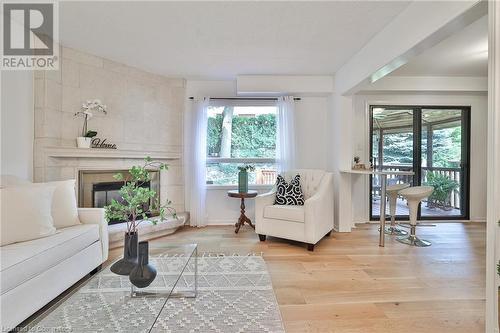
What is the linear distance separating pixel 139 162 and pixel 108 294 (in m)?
2.53

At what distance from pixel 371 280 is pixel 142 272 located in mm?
1916

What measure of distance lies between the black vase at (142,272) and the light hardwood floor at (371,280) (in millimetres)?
929

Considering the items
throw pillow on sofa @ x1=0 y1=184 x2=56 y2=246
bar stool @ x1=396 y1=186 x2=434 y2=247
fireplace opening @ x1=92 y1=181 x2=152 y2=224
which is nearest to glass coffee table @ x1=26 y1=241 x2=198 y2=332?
throw pillow on sofa @ x1=0 y1=184 x2=56 y2=246

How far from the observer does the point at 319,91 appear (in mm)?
3941

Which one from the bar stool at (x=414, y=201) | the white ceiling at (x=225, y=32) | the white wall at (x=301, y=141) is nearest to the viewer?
the white ceiling at (x=225, y=32)

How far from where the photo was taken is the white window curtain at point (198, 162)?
3986mm

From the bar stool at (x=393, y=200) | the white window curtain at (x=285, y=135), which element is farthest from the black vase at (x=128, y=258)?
the bar stool at (x=393, y=200)

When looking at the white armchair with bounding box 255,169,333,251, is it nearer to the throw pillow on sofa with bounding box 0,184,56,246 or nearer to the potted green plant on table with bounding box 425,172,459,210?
the throw pillow on sofa with bounding box 0,184,56,246

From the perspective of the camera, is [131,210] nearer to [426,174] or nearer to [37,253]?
[37,253]

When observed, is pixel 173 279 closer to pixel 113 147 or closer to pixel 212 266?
pixel 212 266

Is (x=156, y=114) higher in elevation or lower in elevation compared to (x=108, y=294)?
higher

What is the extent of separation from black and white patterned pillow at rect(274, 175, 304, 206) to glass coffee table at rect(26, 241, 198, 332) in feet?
6.04

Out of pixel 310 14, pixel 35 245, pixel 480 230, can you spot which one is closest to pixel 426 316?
pixel 310 14

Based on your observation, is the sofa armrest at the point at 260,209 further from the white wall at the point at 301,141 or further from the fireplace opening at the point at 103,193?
the fireplace opening at the point at 103,193
